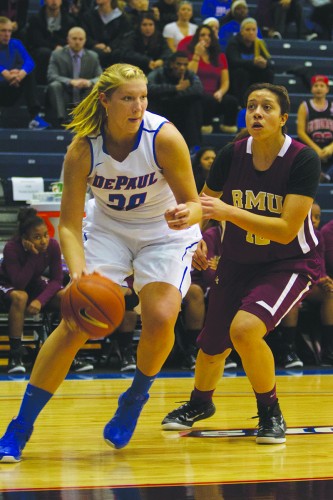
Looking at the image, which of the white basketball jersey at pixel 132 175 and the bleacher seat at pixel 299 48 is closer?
the white basketball jersey at pixel 132 175

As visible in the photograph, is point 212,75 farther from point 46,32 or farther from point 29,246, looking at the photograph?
point 29,246

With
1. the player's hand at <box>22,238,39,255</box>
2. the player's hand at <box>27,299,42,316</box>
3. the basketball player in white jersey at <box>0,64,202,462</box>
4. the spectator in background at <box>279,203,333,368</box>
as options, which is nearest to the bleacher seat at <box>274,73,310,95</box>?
the spectator in background at <box>279,203,333,368</box>

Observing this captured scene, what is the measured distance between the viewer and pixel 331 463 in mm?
4156

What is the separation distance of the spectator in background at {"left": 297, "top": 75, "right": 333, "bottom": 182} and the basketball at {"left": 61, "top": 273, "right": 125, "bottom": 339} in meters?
6.89

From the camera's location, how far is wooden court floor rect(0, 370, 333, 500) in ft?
11.9

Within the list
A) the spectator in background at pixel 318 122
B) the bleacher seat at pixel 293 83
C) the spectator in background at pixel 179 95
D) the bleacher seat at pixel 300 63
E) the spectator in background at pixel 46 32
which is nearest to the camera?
the spectator in background at pixel 179 95

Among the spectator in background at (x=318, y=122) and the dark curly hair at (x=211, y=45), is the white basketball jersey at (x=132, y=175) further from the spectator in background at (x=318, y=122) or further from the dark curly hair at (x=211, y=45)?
the dark curly hair at (x=211, y=45)

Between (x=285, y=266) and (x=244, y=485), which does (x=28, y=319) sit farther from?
(x=244, y=485)

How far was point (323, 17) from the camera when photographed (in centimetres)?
1391

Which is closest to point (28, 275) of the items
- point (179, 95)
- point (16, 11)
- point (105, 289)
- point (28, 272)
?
point (28, 272)

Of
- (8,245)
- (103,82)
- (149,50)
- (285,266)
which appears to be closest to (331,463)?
(285,266)

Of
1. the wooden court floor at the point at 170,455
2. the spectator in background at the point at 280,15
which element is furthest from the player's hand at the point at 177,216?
the spectator in background at the point at 280,15

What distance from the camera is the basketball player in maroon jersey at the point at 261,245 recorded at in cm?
449

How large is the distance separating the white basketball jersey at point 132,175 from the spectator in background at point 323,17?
10.3 metres
